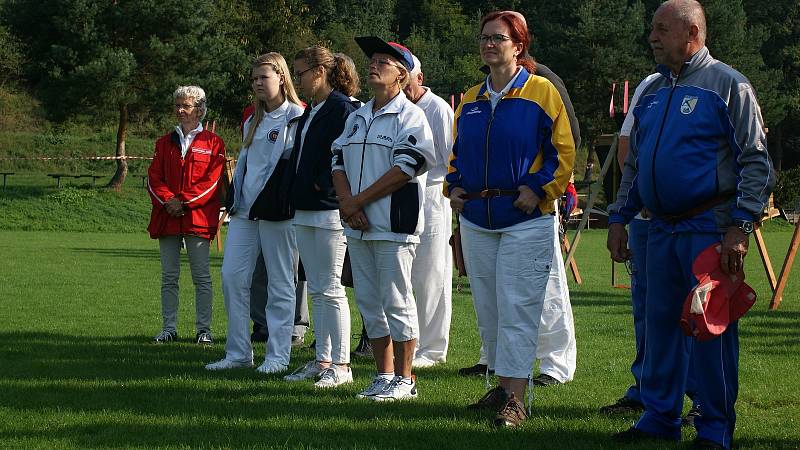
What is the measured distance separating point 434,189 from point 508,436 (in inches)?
113

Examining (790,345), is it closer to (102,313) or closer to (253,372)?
(253,372)

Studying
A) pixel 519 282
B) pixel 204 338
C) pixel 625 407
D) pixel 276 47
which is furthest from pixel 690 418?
pixel 276 47

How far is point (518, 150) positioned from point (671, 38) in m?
1.05

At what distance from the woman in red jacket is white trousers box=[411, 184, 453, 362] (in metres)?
2.17

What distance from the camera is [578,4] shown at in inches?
2552

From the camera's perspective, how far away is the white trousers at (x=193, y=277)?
955cm

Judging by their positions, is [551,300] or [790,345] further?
[790,345]

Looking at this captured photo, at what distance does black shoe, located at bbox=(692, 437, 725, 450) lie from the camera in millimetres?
5027

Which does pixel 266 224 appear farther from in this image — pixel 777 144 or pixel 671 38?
pixel 777 144

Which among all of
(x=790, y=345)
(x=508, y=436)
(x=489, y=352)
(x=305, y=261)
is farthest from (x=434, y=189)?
(x=790, y=345)

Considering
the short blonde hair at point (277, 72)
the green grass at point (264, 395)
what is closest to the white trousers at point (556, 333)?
the green grass at point (264, 395)

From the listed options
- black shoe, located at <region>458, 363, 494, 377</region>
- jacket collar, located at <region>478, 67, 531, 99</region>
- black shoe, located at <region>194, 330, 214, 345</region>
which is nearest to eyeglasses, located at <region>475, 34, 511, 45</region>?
jacket collar, located at <region>478, 67, 531, 99</region>

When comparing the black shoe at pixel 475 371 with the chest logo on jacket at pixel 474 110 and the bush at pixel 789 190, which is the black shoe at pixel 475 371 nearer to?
the chest logo on jacket at pixel 474 110

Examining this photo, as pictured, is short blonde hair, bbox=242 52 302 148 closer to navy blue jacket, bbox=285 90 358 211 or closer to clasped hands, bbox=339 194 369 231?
navy blue jacket, bbox=285 90 358 211
